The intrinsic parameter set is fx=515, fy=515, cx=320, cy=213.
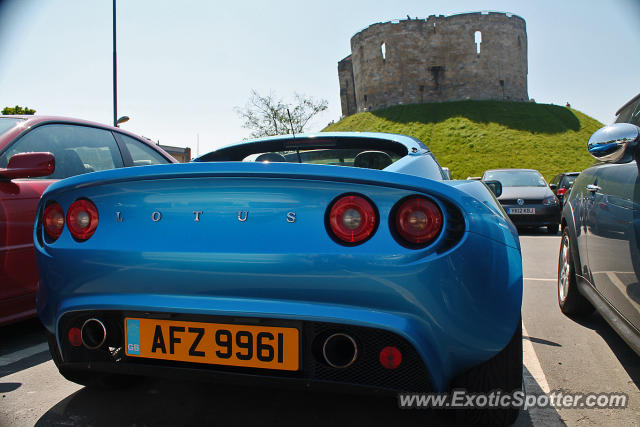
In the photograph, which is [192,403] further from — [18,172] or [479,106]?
[479,106]

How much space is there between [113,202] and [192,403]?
0.95 meters

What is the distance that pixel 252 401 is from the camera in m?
2.27

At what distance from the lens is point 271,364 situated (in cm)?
168

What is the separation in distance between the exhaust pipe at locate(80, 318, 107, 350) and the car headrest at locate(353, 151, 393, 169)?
1429mm

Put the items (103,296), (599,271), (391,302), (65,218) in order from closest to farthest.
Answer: (391,302), (103,296), (65,218), (599,271)

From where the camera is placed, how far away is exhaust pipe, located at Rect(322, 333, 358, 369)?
1650 millimetres

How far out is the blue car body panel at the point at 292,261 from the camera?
1.60 metres

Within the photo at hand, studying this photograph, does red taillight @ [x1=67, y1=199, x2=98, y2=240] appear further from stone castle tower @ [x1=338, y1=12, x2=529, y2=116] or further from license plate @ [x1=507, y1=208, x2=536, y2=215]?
stone castle tower @ [x1=338, y1=12, x2=529, y2=116]

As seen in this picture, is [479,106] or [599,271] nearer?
[599,271]

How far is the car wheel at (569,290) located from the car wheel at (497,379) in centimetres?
212

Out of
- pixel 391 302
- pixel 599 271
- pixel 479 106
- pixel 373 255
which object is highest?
pixel 479 106

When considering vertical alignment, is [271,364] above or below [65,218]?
below

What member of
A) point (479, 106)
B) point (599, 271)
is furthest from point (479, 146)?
point (599, 271)

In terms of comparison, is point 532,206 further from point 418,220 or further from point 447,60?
point 447,60
